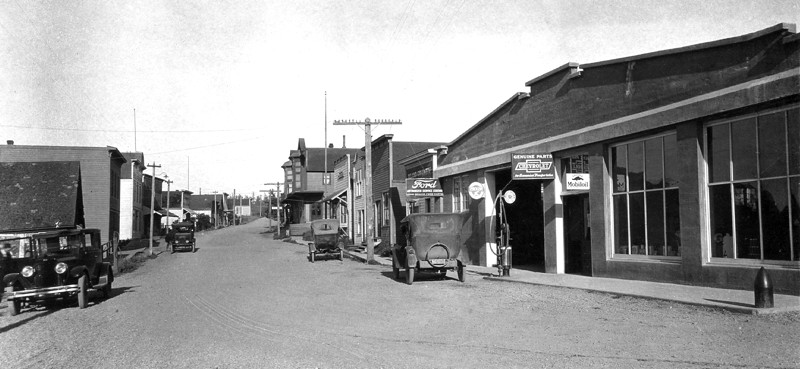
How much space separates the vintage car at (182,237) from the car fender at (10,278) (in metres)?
30.1

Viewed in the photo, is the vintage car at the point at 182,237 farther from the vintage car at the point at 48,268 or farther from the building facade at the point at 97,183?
the vintage car at the point at 48,268

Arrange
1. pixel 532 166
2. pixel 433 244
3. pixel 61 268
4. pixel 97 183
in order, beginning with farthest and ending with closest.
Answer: pixel 97 183 < pixel 532 166 < pixel 433 244 < pixel 61 268

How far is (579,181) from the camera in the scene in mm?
17500

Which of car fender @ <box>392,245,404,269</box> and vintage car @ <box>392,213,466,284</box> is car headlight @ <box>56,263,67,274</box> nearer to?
vintage car @ <box>392,213,466,284</box>

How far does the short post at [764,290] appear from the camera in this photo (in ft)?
32.8

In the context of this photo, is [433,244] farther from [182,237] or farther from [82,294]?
[182,237]

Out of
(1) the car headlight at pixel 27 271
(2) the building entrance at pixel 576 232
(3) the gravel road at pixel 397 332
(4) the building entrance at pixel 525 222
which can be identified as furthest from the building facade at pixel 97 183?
(2) the building entrance at pixel 576 232

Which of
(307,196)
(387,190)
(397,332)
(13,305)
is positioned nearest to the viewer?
(397,332)

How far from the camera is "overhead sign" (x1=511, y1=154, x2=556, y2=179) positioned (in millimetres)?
18969

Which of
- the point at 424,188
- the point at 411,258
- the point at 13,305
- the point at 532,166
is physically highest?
the point at 532,166

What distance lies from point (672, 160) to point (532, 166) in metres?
4.90

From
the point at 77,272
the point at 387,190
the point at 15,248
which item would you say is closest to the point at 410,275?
the point at 77,272

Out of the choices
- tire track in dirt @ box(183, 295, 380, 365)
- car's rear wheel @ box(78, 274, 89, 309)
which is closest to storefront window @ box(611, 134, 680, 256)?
tire track in dirt @ box(183, 295, 380, 365)

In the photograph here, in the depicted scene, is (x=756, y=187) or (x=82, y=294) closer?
(x=756, y=187)
